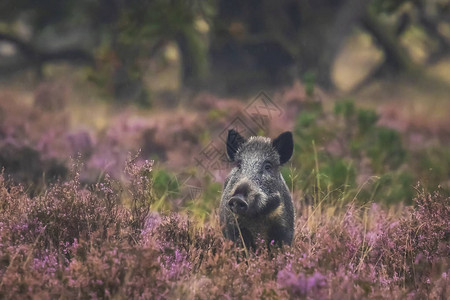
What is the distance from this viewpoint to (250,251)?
442cm

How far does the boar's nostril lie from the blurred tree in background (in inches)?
413

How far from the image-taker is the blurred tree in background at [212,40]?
15.0 m

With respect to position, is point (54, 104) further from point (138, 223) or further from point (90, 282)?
point (90, 282)

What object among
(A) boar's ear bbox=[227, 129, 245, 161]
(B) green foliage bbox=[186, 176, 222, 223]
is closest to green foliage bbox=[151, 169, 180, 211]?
(B) green foliage bbox=[186, 176, 222, 223]

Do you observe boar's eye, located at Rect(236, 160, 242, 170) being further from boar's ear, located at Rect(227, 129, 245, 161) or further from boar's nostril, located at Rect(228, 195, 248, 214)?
boar's nostril, located at Rect(228, 195, 248, 214)

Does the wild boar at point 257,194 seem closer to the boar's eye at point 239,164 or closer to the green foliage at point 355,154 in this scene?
the boar's eye at point 239,164

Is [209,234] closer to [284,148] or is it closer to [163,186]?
[284,148]

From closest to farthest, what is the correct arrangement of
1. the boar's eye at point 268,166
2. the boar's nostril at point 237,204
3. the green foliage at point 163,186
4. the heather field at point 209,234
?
the heather field at point 209,234 → the boar's nostril at point 237,204 → the boar's eye at point 268,166 → the green foliage at point 163,186

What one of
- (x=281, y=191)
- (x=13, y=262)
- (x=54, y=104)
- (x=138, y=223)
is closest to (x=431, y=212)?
(x=281, y=191)

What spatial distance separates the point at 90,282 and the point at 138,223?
3.87 ft

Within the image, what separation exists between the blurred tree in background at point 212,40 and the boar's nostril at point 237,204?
1050cm

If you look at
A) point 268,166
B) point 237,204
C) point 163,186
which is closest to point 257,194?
point 237,204

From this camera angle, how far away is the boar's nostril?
167 inches

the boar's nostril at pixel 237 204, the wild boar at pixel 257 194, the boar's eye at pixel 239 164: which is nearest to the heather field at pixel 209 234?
the wild boar at pixel 257 194
